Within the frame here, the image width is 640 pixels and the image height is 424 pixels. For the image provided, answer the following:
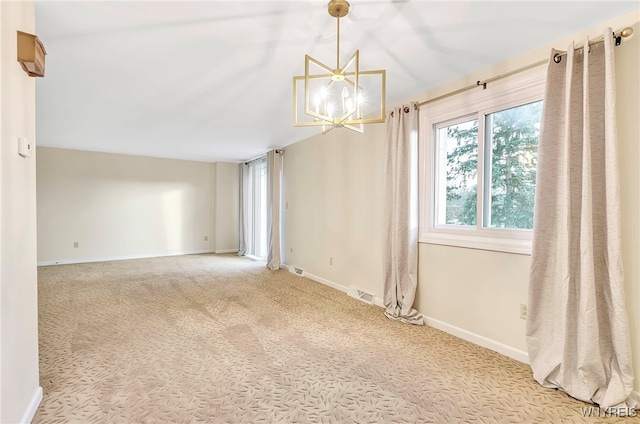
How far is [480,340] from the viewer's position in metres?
2.62

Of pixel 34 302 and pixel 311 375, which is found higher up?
pixel 34 302

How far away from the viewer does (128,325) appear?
3.00 meters

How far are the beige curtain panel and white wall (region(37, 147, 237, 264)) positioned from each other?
7105mm

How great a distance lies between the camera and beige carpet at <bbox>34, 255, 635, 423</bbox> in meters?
1.75

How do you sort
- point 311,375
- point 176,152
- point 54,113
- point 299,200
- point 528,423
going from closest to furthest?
point 528,423
point 311,375
point 54,113
point 299,200
point 176,152

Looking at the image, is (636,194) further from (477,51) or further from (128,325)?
(128,325)

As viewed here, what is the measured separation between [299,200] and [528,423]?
426 cm

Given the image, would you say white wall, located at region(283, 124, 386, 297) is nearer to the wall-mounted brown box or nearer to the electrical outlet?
the electrical outlet

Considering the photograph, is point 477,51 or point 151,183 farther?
point 151,183

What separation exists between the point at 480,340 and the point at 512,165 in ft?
5.01

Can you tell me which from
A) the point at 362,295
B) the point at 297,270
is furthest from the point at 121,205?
the point at 362,295

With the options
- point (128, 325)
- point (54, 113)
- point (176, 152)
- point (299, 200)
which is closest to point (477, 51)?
point (299, 200)

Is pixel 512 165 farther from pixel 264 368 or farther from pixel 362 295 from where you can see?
pixel 264 368

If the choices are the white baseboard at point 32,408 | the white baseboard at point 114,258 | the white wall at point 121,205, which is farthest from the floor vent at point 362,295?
the white baseboard at point 114,258
